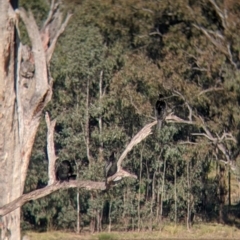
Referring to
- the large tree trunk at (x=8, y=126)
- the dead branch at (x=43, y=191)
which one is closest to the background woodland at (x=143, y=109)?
the large tree trunk at (x=8, y=126)

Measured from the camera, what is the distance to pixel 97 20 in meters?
27.7

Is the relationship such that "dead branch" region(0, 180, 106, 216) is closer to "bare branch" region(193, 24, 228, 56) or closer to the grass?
the grass

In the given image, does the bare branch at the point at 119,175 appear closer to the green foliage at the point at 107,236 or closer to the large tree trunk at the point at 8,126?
the large tree trunk at the point at 8,126

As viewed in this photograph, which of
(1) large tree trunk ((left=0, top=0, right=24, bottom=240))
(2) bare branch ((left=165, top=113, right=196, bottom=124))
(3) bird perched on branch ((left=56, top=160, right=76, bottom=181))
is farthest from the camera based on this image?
(2) bare branch ((left=165, top=113, right=196, bottom=124))

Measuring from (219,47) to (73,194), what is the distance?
6.62 metres

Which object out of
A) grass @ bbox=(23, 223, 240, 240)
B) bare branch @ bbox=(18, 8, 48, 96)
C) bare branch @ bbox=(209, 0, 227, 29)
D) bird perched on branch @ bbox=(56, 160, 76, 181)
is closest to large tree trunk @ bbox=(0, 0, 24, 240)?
bare branch @ bbox=(18, 8, 48, 96)

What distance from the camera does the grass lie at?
27.3m

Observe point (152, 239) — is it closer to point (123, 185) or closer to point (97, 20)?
point (123, 185)

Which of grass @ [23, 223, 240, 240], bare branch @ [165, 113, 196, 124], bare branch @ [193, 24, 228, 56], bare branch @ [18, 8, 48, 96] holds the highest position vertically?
bare branch @ [193, 24, 228, 56]

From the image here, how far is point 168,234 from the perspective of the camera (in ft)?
93.5

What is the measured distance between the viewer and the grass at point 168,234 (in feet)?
89.5

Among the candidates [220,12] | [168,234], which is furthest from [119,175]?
[168,234]

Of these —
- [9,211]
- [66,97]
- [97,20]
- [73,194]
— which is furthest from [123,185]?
[9,211]

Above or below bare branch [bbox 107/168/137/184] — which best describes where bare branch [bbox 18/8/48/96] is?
above
